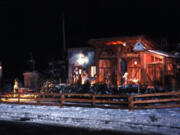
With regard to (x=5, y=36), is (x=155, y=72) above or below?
below

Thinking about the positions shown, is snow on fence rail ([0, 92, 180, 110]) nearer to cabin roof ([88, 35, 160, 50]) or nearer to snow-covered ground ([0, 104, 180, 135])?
snow-covered ground ([0, 104, 180, 135])

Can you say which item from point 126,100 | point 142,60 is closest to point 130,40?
point 142,60

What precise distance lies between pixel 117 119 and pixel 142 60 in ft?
33.1

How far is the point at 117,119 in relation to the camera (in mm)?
10531

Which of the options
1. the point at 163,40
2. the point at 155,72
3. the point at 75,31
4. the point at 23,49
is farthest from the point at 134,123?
the point at 23,49

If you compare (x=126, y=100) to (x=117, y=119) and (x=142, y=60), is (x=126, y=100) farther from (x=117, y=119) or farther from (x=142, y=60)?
(x=142, y=60)

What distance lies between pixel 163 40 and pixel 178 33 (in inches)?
116

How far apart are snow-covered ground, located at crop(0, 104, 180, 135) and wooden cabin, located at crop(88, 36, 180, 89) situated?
6.92 metres

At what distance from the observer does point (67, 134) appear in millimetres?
8102

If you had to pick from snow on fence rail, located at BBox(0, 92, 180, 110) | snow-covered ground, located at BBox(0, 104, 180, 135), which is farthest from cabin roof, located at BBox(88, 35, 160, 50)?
snow-covered ground, located at BBox(0, 104, 180, 135)

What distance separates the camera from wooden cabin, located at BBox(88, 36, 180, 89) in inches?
734

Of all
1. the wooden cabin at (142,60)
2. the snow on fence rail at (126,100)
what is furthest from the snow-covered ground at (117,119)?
the wooden cabin at (142,60)

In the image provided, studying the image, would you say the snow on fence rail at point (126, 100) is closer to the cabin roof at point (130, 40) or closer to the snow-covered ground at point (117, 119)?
the snow-covered ground at point (117, 119)

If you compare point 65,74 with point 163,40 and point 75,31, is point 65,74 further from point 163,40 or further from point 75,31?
point 163,40
